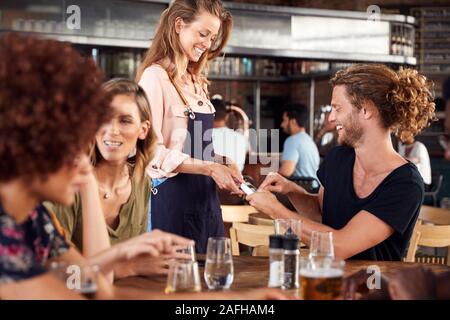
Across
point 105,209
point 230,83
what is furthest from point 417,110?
point 230,83

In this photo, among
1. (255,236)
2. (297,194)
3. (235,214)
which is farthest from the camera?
(235,214)

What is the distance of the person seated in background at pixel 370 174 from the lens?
260 centimetres

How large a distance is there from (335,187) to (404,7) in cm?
802

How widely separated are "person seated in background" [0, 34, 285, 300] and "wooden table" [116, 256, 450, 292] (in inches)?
25.4

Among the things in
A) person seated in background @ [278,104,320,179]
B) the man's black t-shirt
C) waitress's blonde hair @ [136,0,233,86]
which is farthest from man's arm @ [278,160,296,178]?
the man's black t-shirt

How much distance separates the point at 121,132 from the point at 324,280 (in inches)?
40.5

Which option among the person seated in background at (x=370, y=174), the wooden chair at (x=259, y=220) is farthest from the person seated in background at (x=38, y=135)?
the wooden chair at (x=259, y=220)

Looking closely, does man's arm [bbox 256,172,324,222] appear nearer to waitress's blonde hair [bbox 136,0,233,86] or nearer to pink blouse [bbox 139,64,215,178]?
pink blouse [bbox 139,64,215,178]

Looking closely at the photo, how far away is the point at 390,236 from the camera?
8.81ft

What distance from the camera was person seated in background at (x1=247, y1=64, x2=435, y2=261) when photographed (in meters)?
2.60

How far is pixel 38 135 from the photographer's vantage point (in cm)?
127

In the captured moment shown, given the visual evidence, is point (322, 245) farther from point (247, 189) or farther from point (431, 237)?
point (431, 237)

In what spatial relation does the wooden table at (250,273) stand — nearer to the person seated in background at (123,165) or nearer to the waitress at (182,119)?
the person seated in background at (123,165)

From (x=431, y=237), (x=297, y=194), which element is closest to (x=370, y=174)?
(x=297, y=194)
